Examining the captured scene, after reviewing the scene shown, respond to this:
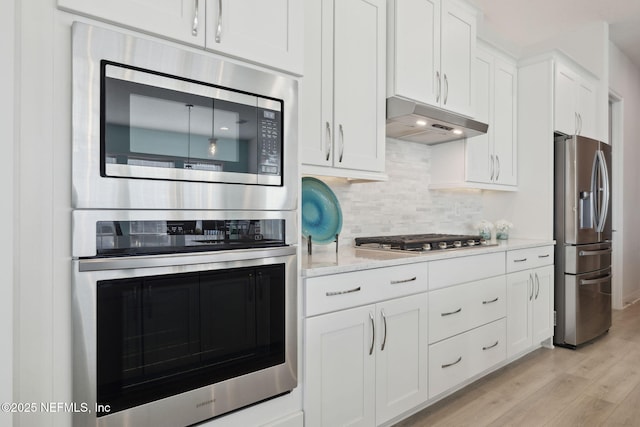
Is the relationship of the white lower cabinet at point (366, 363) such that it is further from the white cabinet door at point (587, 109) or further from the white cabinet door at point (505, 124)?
the white cabinet door at point (587, 109)

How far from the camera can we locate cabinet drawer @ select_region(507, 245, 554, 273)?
285 centimetres

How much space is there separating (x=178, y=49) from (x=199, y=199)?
493 millimetres

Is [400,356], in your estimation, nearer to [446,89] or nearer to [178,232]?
[178,232]

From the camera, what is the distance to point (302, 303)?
1615mm

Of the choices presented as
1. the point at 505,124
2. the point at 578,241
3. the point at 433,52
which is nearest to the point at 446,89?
the point at 433,52

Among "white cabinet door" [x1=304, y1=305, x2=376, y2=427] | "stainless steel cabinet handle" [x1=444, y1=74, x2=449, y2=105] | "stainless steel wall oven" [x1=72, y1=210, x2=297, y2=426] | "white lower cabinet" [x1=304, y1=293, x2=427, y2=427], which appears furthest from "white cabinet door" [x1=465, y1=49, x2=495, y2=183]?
"stainless steel wall oven" [x1=72, y1=210, x2=297, y2=426]

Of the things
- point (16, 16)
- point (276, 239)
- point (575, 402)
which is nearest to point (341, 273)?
point (276, 239)

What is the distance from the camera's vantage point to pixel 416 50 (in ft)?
7.91

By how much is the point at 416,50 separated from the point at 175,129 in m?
1.74

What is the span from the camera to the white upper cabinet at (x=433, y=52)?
2.30m

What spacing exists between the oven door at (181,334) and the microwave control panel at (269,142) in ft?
1.05

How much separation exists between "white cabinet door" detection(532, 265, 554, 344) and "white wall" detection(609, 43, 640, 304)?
2.21 meters

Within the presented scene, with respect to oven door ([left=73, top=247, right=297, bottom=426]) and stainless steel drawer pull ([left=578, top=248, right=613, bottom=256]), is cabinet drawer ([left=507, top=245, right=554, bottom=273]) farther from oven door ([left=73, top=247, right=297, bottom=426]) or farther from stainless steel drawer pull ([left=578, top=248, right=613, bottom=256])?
oven door ([left=73, top=247, right=297, bottom=426])

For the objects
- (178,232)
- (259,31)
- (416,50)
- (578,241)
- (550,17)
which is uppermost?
(550,17)
